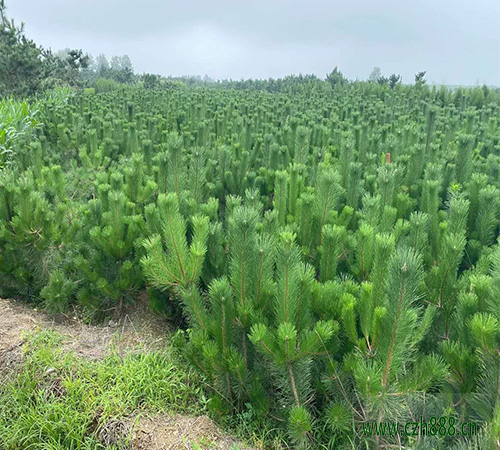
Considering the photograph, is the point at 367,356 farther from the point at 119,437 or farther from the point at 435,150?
the point at 435,150

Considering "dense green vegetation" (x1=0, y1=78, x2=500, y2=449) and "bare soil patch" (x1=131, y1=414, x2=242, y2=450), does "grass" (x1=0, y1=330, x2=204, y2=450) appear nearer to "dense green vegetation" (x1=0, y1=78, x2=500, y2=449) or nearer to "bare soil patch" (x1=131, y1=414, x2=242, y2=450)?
"bare soil patch" (x1=131, y1=414, x2=242, y2=450)

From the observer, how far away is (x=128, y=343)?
3.15 m

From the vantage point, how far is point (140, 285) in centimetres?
336

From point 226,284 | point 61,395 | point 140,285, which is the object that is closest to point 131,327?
point 140,285

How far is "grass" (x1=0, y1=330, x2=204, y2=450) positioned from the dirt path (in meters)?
0.11

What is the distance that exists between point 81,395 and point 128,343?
20.8 inches

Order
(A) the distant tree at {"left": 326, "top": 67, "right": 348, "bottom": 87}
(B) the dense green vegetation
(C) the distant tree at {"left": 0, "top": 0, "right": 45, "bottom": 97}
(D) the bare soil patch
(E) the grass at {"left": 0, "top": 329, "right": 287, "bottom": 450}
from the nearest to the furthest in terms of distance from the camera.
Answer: (B) the dense green vegetation
(D) the bare soil patch
(E) the grass at {"left": 0, "top": 329, "right": 287, "bottom": 450}
(C) the distant tree at {"left": 0, "top": 0, "right": 45, "bottom": 97}
(A) the distant tree at {"left": 326, "top": 67, "right": 348, "bottom": 87}

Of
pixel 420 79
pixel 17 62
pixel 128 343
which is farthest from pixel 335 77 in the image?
pixel 128 343

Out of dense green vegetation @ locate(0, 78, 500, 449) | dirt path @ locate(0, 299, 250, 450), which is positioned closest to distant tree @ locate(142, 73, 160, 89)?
dense green vegetation @ locate(0, 78, 500, 449)

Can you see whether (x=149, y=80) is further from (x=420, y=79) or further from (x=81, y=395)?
(x=81, y=395)

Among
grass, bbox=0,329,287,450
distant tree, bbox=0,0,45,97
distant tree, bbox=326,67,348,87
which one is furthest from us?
distant tree, bbox=326,67,348,87

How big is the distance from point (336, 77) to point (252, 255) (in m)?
21.3

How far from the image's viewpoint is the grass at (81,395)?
2559 mm

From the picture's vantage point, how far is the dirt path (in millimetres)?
2350
